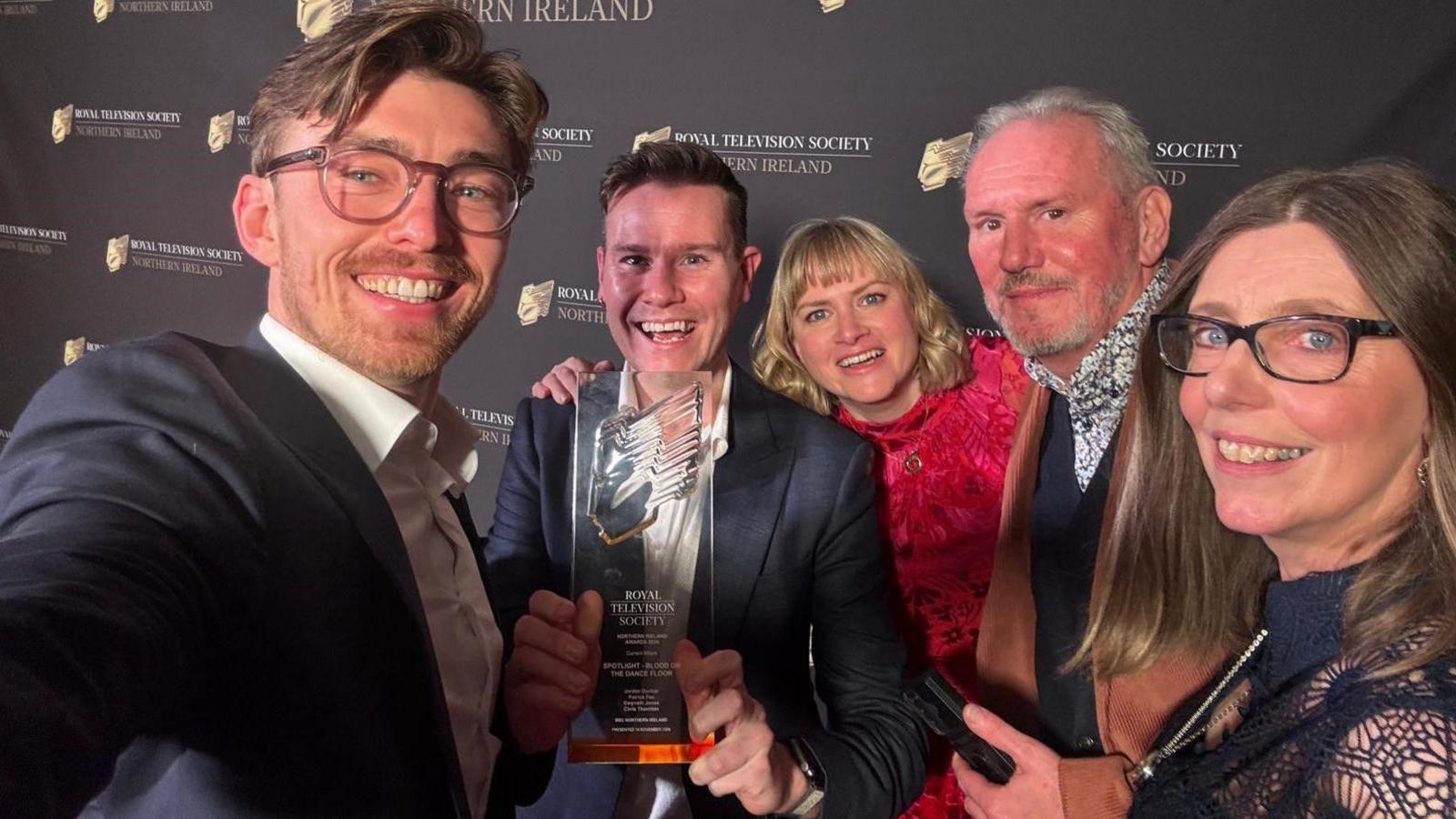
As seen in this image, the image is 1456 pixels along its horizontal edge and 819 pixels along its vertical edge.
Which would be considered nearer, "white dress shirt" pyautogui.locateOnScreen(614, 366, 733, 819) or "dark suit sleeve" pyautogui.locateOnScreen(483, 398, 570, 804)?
"white dress shirt" pyautogui.locateOnScreen(614, 366, 733, 819)

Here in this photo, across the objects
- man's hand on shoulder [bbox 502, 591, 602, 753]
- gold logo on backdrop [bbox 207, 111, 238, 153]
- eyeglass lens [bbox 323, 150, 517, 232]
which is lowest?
man's hand on shoulder [bbox 502, 591, 602, 753]

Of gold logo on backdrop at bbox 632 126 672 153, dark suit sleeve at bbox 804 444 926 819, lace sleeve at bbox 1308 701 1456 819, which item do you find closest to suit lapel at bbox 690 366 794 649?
dark suit sleeve at bbox 804 444 926 819

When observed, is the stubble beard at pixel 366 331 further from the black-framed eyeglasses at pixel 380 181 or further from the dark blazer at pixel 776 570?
the dark blazer at pixel 776 570

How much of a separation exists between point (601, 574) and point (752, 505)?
40 cm

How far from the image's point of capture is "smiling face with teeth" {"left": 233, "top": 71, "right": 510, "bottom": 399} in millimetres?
1114

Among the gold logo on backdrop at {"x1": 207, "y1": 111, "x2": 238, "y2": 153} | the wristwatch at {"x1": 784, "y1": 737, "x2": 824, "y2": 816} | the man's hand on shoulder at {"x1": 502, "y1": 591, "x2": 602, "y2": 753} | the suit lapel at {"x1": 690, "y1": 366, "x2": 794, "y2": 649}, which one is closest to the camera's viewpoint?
the man's hand on shoulder at {"x1": 502, "y1": 591, "x2": 602, "y2": 753}

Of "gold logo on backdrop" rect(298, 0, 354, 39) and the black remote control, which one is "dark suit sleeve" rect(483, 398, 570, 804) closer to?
the black remote control

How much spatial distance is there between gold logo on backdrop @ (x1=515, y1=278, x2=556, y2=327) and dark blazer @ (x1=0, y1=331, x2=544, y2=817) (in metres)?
1.80

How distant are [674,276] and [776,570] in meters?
0.59

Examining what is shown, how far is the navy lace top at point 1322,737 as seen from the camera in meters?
0.90

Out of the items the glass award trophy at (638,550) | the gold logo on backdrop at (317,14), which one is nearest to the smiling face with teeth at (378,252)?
the glass award trophy at (638,550)

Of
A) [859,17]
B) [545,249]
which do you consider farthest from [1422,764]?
[545,249]

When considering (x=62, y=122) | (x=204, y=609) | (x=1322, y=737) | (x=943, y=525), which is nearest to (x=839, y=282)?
(x=943, y=525)

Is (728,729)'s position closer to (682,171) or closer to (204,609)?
(204,609)
